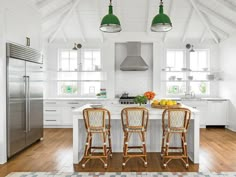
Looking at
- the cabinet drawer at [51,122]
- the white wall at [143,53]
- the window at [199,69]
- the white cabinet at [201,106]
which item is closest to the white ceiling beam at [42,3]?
the white wall at [143,53]

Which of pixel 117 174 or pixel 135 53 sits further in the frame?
pixel 135 53

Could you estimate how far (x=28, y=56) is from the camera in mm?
4969

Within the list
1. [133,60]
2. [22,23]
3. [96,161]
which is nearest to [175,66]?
[133,60]

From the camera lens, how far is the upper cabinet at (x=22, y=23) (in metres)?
4.27

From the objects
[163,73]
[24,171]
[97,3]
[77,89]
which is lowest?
[24,171]

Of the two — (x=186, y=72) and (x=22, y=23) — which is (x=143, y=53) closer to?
(x=186, y=72)

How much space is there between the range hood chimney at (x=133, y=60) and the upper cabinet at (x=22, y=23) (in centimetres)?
276

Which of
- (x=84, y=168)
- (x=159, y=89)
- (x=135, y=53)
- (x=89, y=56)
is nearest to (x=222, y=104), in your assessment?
(x=159, y=89)

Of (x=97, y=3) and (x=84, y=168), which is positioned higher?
(x=97, y=3)

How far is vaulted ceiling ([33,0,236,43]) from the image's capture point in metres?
6.33

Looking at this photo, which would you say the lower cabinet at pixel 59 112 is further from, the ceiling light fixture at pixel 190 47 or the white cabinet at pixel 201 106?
the ceiling light fixture at pixel 190 47

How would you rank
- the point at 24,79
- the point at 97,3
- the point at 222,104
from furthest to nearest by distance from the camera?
the point at 222,104
the point at 97,3
the point at 24,79

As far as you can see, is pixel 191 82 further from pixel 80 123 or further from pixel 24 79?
pixel 24 79

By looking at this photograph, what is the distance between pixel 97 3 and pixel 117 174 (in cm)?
479
